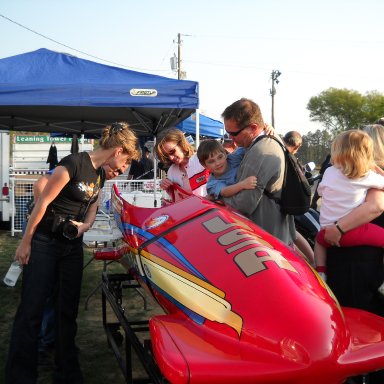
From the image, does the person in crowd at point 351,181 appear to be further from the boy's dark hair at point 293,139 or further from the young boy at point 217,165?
the boy's dark hair at point 293,139

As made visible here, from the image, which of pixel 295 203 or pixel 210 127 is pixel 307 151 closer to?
pixel 210 127

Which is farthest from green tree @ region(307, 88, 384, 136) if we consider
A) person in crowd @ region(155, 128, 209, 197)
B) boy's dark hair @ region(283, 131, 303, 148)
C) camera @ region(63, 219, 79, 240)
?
camera @ region(63, 219, 79, 240)

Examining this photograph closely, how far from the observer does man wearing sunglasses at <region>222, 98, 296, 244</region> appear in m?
2.72

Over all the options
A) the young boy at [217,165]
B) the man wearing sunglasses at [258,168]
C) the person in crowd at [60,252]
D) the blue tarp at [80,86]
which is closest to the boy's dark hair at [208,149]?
the young boy at [217,165]

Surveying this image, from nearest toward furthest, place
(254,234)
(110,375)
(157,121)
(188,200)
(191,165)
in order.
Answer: (254,234) < (188,200) < (110,375) < (191,165) < (157,121)

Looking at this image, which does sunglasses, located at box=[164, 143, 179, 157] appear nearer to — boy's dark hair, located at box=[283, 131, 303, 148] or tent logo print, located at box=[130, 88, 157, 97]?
tent logo print, located at box=[130, 88, 157, 97]

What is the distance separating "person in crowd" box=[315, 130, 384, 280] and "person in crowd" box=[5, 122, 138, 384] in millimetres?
1270

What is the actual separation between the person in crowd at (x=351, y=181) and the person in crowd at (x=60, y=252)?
1.27 metres

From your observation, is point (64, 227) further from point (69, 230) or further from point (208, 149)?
point (208, 149)

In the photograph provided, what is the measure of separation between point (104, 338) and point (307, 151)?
84.2 ft

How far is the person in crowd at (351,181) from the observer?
8.76 feet

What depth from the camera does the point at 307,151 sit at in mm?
28500

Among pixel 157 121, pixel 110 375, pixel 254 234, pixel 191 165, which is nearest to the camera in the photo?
pixel 254 234

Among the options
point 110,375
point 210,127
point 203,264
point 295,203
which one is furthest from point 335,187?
point 210,127
